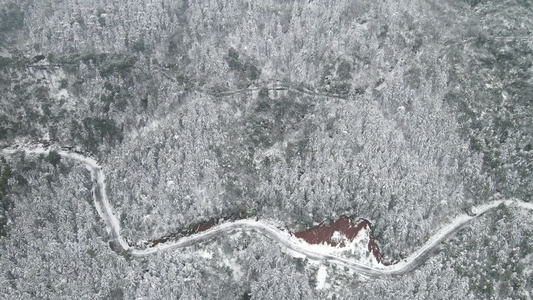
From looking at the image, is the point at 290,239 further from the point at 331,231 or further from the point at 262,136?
the point at 262,136

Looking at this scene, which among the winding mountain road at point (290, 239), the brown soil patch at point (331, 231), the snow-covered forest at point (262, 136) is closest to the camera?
the snow-covered forest at point (262, 136)

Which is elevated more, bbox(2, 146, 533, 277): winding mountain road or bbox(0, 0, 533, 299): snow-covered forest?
bbox(0, 0, 533, 299): snow-covered forest

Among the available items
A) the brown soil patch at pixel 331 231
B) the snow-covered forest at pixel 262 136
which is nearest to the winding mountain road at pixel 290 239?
the snow-covered forest at pixel 262 136

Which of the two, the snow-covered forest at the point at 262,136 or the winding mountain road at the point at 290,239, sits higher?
the snow-covered forest at the point at 262,136

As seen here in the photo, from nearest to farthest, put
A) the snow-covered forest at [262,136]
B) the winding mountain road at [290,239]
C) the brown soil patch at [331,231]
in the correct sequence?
the snow-covered forest at [262,136]
the winding mountain road at [290,239]
the brown soil patch at [331,231]

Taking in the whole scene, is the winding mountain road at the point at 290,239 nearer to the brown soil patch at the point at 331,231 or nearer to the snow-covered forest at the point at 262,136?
the snow-covered forest at the point at 262,136

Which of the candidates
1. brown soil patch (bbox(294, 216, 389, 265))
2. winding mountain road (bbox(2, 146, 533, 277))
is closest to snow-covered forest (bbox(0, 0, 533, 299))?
winding mountain road (bbox(2, 146, 533, 277))

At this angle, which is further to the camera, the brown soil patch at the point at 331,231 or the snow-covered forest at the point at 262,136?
the brown soil patch at the point at 331,231

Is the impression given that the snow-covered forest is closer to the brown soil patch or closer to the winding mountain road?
the winding mountain road

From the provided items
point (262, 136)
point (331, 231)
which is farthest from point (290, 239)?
point (262, 136)
